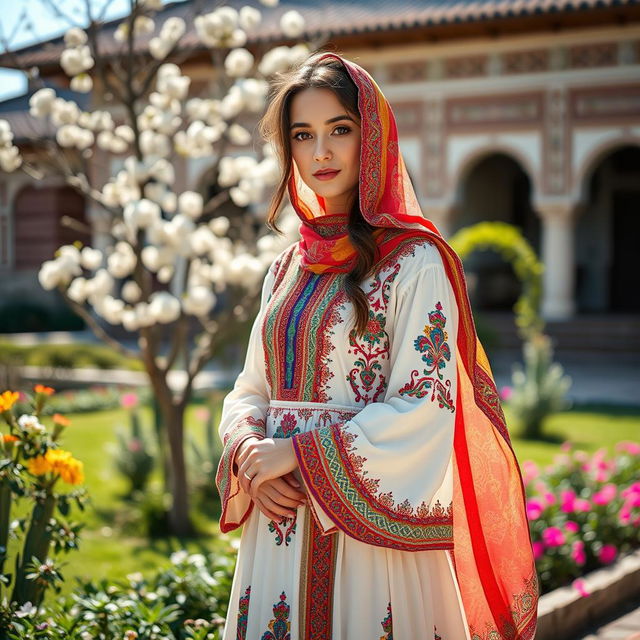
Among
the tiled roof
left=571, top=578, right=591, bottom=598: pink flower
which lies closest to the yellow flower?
left=571, top=578, right=591, bottom=598: pink flower

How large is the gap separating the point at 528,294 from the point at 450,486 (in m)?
6.41

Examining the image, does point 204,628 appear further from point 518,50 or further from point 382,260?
point 518,50

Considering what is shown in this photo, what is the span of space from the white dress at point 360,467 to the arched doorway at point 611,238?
1681cm

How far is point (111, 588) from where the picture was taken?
10.3 feet

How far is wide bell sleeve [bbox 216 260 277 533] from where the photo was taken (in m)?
2.13

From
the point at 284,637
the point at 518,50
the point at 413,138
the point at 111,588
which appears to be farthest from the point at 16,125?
the point at 284,637

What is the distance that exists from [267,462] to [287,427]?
181 mm

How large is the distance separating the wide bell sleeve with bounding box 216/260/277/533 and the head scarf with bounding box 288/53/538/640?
0.28m

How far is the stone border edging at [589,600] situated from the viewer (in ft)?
11.3

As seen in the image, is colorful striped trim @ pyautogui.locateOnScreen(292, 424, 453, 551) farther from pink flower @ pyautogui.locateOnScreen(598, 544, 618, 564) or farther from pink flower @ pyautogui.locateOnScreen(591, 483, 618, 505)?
pink flower @ pyautogui.locateOnScreen(591, 483, 618, 505)

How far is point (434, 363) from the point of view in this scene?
76.8 inches

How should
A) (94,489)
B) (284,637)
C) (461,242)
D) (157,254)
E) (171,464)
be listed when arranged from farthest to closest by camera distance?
(461,242) < (94,489) < (171,464) < (157,254) < (284,637)

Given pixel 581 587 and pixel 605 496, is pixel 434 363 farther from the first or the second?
pixel 605 496

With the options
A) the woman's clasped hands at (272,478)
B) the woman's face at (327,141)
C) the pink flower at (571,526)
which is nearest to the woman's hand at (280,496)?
the woman's clasped hands at (272,478)
